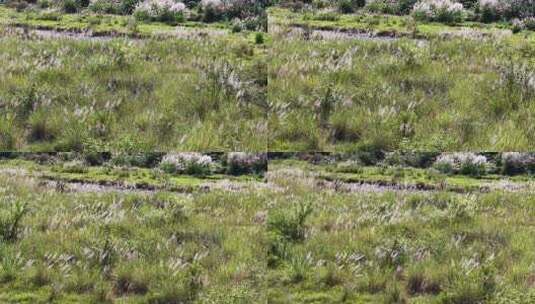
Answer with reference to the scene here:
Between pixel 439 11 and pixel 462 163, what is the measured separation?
2.55m

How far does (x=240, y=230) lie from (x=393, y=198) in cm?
163

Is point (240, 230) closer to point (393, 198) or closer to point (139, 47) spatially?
point (393, 198)

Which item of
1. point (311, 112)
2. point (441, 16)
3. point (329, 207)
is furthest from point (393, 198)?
point (441, 16)

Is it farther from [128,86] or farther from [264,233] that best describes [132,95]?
[264,233]

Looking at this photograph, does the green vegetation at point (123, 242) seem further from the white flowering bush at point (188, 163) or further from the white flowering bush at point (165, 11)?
the white flowering bush at point (165, 11)

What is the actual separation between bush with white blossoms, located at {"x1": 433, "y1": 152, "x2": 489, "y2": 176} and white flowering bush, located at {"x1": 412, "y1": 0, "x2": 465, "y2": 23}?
249cm

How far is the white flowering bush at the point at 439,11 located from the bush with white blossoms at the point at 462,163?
2485mm

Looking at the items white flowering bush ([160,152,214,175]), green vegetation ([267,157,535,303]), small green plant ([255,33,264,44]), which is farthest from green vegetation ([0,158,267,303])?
small green plant ([255,33,264,44])

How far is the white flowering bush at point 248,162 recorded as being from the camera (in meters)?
7.88

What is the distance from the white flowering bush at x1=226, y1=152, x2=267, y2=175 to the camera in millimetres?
7879

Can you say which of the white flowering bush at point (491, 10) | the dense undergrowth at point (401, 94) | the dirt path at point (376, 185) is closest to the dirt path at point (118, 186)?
the dirt path at point (376, 185)

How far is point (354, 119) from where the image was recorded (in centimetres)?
806

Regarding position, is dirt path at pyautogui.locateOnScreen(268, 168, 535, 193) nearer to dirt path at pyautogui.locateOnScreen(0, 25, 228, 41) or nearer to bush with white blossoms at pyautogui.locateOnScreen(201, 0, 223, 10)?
dirt path at pyautogui.locateOnScreen(0, 25, 228, 41)

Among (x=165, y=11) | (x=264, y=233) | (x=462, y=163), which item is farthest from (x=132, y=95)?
(x=462, y=163)
